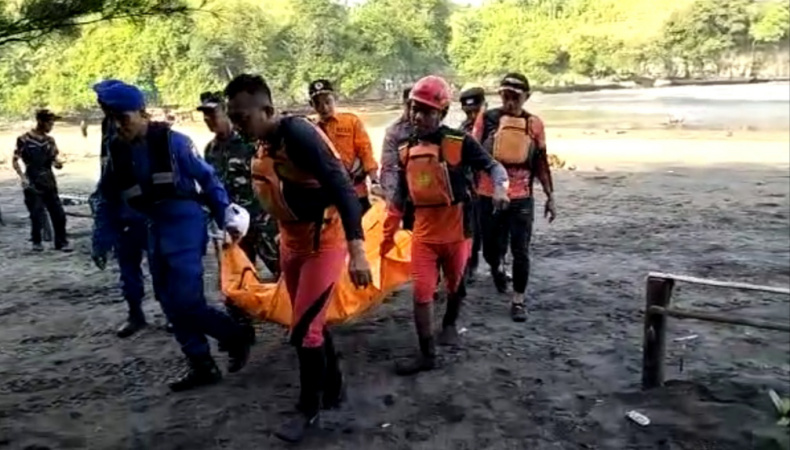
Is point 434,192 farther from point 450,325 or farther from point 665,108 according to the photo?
point 665,108

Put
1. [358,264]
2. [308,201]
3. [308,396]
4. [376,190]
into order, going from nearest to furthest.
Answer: [358,264]
[308,201]
[308,396]
[376,190]

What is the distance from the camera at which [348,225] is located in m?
A: 3.46

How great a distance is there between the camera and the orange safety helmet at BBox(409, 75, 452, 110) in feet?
14.3

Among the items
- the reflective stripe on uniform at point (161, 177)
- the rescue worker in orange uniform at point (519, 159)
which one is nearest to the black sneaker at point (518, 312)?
the rescue worker in orange uniform at point (519, 159)

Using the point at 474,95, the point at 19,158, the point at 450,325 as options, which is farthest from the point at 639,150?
the point at 450,325

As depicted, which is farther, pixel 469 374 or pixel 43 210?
pixel 43 210

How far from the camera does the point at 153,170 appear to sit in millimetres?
4090

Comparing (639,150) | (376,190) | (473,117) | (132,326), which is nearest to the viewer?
(132,326)

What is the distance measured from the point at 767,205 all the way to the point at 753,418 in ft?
27.0

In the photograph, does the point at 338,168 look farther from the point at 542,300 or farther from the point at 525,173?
the point at 542,300

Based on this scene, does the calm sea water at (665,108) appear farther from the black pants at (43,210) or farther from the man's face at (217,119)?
the black pants at (43,210)

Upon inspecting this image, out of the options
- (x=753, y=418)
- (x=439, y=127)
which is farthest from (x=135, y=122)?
(x=753, y=418)

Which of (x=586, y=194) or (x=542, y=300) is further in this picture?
(x=586, y=194)

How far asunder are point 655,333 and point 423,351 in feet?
3.91
